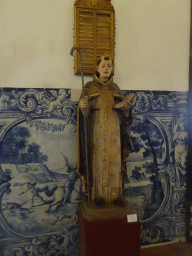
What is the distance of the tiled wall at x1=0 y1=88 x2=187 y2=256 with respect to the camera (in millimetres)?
1927

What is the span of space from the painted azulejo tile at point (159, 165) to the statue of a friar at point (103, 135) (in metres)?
0.48

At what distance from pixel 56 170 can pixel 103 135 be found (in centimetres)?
68

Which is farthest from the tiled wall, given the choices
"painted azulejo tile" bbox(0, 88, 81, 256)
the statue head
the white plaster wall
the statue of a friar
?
the statue head

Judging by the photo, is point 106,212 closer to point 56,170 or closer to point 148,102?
point 56,170

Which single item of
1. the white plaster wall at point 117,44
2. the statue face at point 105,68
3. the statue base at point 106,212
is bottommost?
the statue base at point 106,212

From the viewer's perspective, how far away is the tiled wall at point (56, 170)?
1927 millimetres

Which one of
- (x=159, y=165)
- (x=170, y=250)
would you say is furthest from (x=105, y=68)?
(x=170, y=250)

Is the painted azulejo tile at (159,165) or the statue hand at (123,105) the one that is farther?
the painted azulejo tile at (159,165)

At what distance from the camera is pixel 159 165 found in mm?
2250

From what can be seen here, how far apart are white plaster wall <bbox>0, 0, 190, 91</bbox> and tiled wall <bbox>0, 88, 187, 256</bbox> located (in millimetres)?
157

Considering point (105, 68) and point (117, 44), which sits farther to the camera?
point (117, 44)

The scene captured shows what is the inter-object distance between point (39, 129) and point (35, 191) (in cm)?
61

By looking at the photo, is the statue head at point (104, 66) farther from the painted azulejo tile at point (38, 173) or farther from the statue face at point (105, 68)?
the painted azulejo tile at point (38, 173)

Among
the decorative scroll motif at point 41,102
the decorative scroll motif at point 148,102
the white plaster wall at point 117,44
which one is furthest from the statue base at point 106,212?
the white plaster wall at point 117,44
